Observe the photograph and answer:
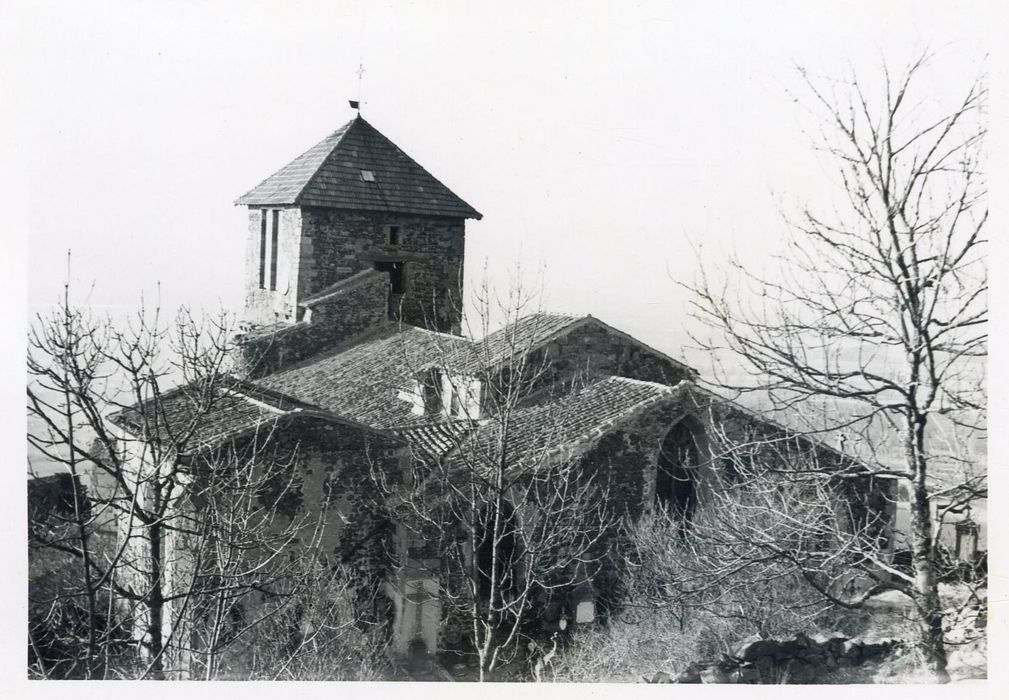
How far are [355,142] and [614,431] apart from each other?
671 cm

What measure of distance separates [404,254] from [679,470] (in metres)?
6.57

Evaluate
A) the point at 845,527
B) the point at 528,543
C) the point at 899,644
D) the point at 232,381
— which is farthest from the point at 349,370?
the point at 899,644

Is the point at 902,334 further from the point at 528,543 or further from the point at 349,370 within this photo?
the point at 349,370

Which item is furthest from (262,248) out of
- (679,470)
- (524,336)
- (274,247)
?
(679,470)

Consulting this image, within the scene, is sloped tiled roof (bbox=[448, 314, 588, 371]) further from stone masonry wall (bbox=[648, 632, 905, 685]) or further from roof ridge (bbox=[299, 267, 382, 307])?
stone masonry wall (bbox=[648, 632, 905, 685])

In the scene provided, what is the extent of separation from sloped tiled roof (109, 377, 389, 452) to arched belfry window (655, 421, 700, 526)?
3792 mm

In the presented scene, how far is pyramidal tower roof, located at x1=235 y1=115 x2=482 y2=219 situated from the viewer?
15039 mm

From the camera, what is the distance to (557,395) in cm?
1220

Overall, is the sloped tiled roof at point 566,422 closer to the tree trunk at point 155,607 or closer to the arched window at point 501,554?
the arched window at point 501,554

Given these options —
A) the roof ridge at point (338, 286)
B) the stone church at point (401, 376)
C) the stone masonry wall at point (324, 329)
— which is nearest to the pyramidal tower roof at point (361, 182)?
the stone church at point (401, 376)

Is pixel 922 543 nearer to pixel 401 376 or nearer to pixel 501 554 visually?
pixel 501 554

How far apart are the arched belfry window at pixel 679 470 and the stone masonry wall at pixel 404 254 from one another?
546cm

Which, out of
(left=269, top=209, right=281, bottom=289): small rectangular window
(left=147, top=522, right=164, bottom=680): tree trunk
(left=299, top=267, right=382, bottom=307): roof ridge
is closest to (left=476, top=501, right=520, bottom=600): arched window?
(left=147, top=522, right=164, bottom=680): tree trunk

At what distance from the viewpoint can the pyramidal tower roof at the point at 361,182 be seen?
15039 mm
